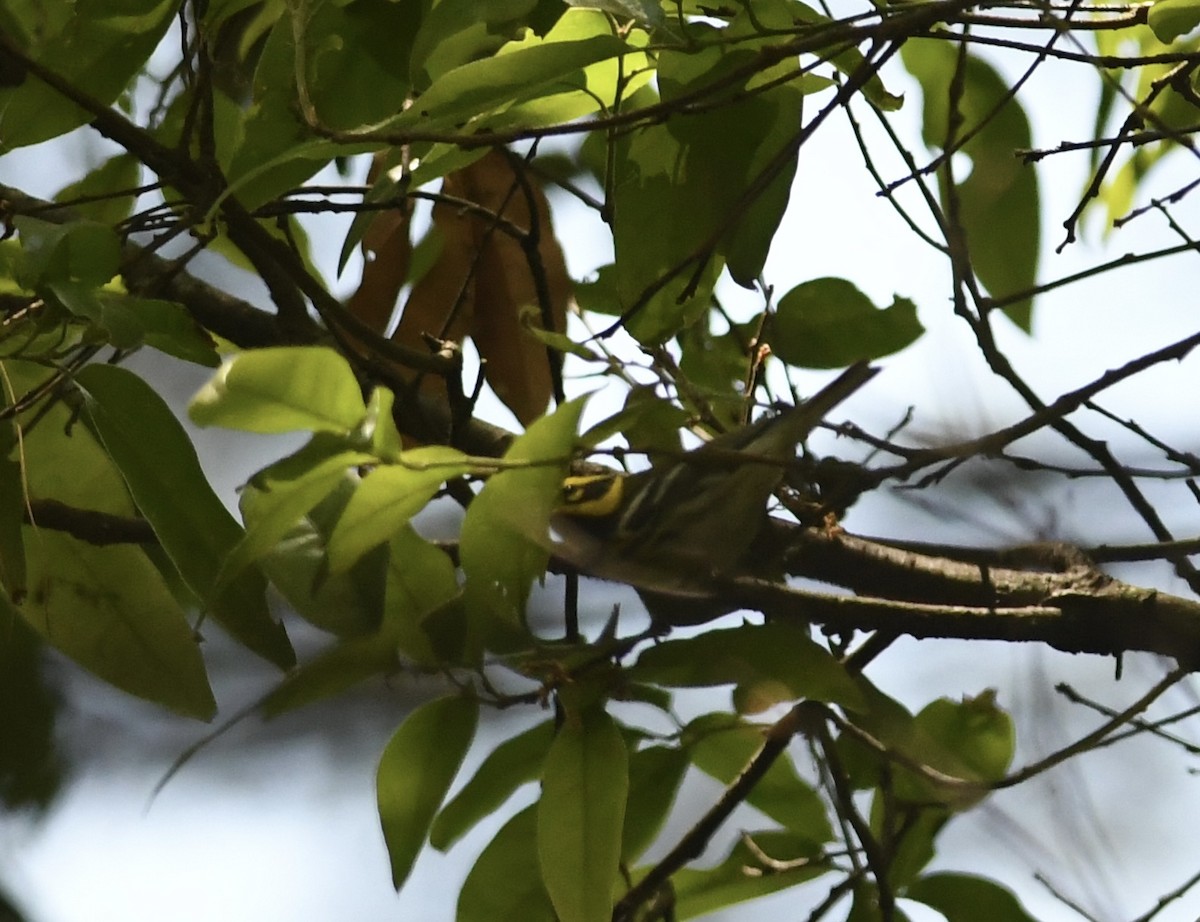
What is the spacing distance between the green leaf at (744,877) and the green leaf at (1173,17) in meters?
0.36

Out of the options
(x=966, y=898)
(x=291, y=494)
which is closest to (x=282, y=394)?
(x=291, y=494)

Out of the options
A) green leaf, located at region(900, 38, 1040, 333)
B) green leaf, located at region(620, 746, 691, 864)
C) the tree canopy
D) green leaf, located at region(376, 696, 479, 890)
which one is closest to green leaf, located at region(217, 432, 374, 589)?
the tree canopy

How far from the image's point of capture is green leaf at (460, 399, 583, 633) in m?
0.33

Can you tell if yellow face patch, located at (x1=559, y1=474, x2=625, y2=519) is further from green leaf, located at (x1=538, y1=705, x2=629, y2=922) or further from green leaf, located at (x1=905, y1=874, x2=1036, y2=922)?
green leaf, located at (x1=905, y1=874, x2=1036, y2=922)

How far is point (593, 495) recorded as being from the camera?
1.29 ft

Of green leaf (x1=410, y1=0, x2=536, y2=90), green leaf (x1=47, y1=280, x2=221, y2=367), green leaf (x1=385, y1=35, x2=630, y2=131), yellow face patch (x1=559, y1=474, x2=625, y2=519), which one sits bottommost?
yellow face patch (x1=559, y1=474, x2=625, y2=519)

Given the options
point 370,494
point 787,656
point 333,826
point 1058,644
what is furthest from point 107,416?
point 333,826

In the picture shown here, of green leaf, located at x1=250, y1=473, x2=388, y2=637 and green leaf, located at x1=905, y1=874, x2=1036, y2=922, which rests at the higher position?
green leaf, located at x1=250, y1=473, x2=388, y2=637

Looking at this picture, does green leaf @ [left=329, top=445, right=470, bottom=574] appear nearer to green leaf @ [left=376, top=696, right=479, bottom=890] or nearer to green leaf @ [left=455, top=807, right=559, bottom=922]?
green leaf @ [left=376, top=696, right=479, bottom=890]

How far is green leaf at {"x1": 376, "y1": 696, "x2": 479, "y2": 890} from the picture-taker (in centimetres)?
40

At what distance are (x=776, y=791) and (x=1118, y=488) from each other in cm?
21

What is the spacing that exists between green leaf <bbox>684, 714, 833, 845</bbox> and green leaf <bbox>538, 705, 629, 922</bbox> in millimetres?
140

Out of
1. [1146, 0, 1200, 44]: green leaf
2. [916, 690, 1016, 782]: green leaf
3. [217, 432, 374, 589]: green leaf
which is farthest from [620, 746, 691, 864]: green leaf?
[1146, 0, 1200, 44]: green leaf

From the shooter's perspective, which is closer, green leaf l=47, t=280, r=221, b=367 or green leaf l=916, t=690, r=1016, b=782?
green leaf l=47, t=280, r=221, b=367
